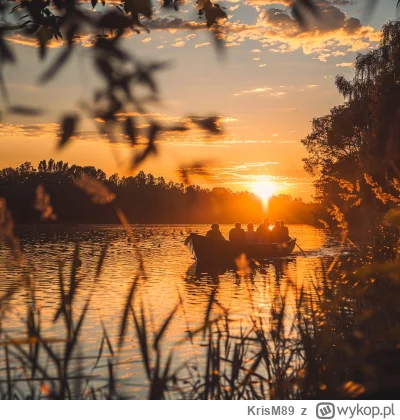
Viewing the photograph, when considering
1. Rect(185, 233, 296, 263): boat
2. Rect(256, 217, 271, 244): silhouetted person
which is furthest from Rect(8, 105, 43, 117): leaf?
Rect(256, 217, 271, 244): silhouetted person

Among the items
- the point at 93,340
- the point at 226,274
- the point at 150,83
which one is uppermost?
the point at 150,83

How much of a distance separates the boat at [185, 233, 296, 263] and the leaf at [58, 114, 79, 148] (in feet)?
69.5

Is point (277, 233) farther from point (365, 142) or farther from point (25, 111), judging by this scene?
point (25, 111)

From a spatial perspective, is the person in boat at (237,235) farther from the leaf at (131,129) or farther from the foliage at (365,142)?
the leaf at (131,129)

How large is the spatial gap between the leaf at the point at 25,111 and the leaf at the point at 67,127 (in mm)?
97

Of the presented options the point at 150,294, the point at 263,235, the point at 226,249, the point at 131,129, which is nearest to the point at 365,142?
the point at 131,129

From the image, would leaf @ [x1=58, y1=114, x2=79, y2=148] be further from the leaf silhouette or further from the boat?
the boat

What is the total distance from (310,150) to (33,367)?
110 ft

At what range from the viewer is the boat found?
23219 mm

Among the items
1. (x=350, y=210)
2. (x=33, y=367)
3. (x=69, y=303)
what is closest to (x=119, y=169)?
(x=69, y=303)

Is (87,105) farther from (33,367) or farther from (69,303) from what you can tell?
(33,367)

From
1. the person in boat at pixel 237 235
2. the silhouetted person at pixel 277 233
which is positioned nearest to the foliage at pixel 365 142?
the silhouetted person at pixel 277 233

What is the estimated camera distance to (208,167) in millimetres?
1715
